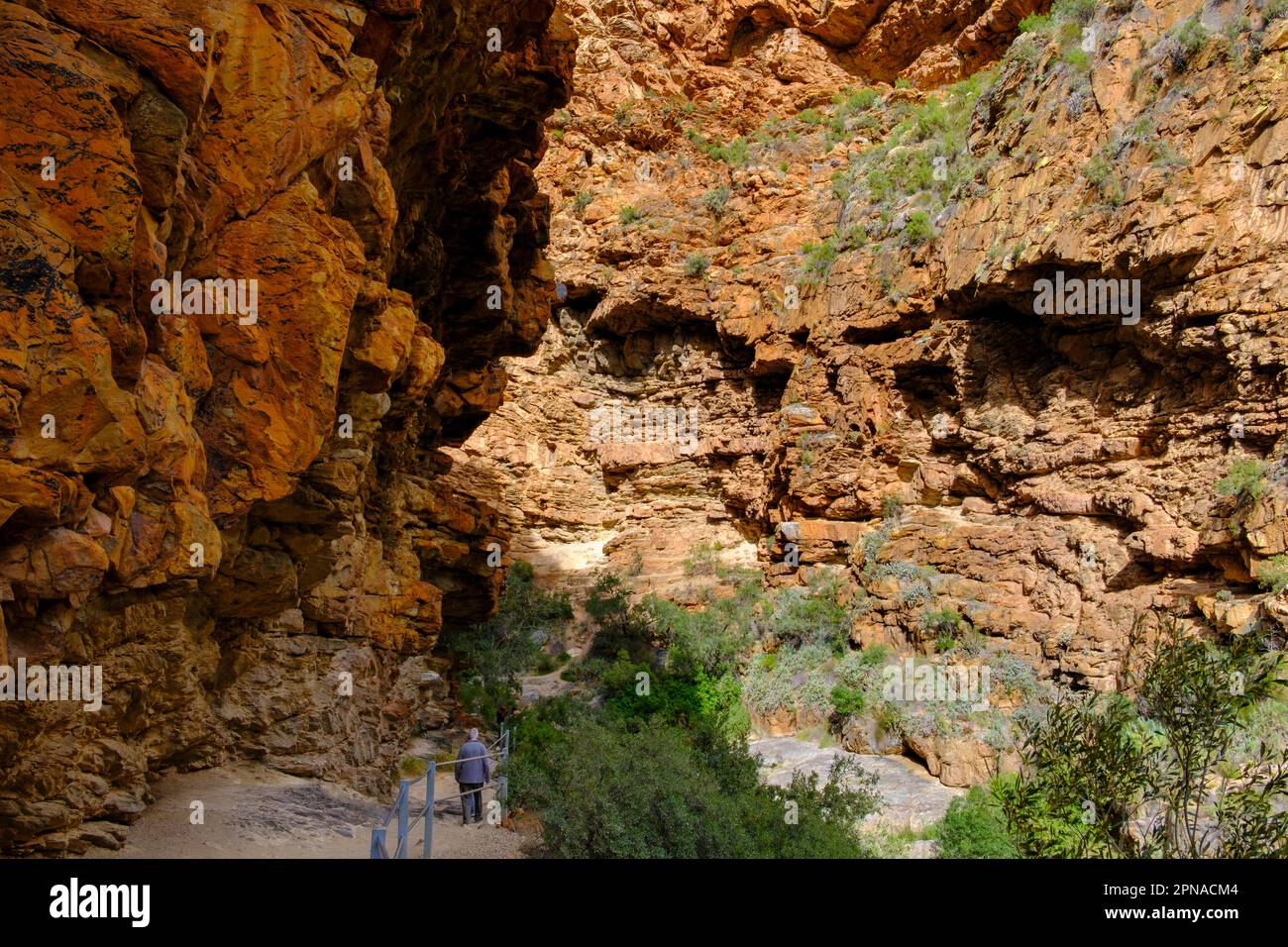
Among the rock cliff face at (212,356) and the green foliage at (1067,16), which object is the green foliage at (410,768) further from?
the green foliage at (1067,16)

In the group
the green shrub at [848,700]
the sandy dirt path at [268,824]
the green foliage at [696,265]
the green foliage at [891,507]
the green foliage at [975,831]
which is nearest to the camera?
the sandy dirt path at [268,824]

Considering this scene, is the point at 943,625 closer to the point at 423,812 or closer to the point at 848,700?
the point at 848,700

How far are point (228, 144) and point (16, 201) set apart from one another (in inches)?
65.6

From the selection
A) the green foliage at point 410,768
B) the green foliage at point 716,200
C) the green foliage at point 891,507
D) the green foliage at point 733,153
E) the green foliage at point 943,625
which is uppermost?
the green foliage at point 733,153

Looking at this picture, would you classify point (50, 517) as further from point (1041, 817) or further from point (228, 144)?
point (1041, 817)

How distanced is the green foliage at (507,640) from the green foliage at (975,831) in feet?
29.1

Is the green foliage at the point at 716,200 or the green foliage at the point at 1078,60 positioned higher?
the green foliage at the point at 716,200

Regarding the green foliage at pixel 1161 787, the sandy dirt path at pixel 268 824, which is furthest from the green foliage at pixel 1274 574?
the sandy dirt path at pixel 268 824

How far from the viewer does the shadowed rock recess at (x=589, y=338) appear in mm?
4316

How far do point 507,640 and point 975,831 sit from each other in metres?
14.3

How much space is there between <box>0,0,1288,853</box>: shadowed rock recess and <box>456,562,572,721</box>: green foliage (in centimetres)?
111

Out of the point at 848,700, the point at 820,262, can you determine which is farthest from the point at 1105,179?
the point at 848,700

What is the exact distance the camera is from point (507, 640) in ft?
75.0
